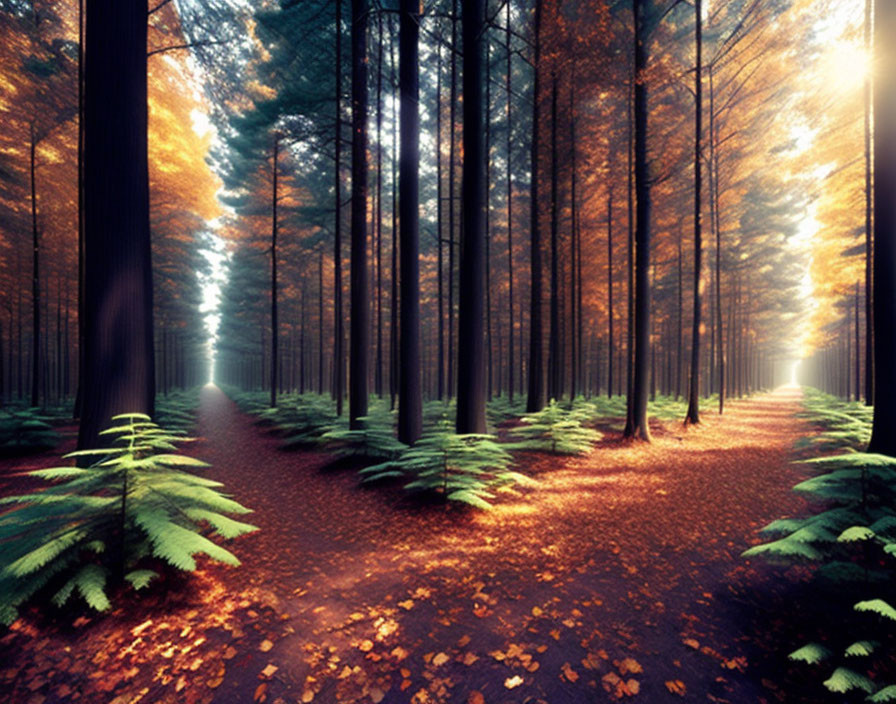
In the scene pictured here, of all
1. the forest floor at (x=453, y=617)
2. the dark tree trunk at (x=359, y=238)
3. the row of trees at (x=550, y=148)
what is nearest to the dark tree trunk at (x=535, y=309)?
the row of trees at (x=550, y=148)

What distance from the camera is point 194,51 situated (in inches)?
334

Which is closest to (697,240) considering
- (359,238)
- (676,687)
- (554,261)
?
(554,261)

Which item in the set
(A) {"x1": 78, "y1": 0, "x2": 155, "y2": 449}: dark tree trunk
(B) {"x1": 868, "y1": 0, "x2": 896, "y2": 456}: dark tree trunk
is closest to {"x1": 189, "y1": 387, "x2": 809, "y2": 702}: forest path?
(B) {"x1": 868, "y1": 0, "x2": 896, "y2": 456}: dark tree trunk

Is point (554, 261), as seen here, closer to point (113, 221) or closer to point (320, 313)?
point (113, 221)

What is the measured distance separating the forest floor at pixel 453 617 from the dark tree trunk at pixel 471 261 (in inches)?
88.1

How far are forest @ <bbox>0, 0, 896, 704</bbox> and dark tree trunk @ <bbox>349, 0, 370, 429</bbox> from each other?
0.33ft

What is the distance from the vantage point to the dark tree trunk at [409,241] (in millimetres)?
8133

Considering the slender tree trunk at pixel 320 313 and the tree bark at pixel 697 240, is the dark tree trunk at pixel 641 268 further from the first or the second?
the slender tree trunk at pixel 320 313

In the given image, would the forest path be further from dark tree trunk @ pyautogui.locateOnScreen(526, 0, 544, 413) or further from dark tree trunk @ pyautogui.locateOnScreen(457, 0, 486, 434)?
dark tree trunk @ pyautogui.locateOnScreen(526, 0, 544, 413)

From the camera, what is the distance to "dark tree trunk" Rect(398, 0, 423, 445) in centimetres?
813

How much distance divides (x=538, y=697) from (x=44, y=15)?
1820 cm

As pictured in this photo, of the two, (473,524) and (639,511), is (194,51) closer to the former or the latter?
(473,524)

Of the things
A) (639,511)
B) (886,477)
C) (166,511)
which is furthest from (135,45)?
(886,477)

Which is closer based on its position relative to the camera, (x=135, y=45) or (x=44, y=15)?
(x=135, y=45)
